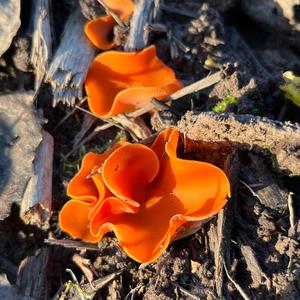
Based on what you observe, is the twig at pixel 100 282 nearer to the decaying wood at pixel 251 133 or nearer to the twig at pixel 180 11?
the decaying wood at pixel 251 133

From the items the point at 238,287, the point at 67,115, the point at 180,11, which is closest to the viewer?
the point at 238,287

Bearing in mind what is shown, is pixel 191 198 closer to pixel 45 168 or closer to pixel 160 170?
pixel 160 170

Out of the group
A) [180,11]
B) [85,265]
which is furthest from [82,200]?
[180,11]

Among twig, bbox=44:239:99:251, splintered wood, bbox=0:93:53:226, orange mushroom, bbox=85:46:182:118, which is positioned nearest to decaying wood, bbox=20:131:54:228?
splintered wood, bbox=0:93:53:226

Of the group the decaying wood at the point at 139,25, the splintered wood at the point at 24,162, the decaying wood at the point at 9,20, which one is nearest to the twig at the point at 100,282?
the splintered wood at the point at 24,162

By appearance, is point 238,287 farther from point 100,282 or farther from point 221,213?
point 100,282
